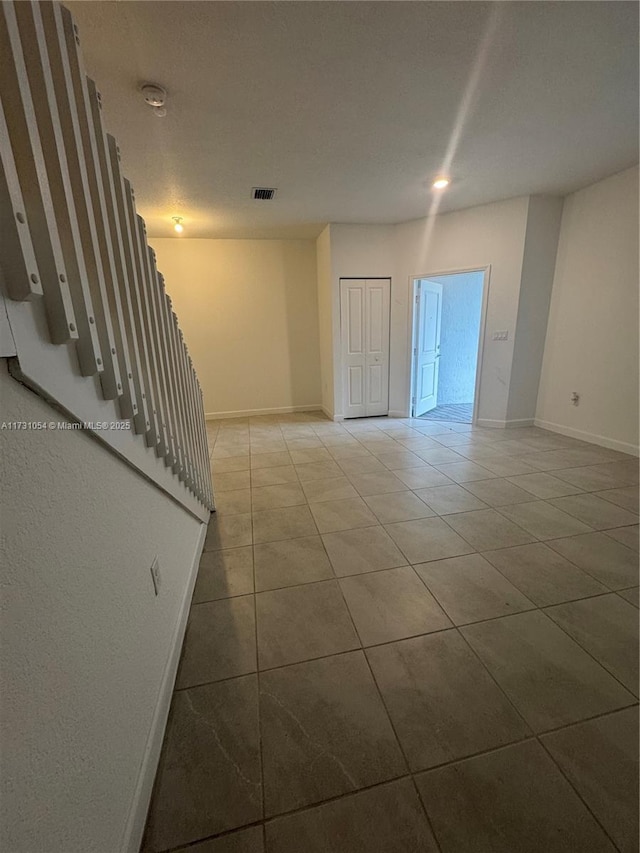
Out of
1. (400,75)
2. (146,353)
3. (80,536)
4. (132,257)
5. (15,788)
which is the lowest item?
(15,788)

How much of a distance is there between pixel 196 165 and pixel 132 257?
2.25 metres

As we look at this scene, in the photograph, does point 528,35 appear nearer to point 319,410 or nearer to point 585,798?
point 585,798

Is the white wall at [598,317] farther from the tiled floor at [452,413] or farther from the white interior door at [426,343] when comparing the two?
the white interior door at [426,343]

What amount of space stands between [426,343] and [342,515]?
11.5 feet

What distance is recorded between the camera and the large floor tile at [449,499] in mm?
2432

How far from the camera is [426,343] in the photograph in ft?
16.3

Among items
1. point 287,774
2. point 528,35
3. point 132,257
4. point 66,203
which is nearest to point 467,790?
point 287,774

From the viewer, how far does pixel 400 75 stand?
1.82m

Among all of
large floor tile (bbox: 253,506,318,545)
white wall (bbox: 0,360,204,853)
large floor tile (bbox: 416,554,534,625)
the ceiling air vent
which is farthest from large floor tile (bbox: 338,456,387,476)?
the ceiling air vent

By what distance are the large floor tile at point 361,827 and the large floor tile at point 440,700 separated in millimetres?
111

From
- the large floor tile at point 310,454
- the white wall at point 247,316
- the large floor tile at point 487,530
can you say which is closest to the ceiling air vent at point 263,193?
the white wall at point 247,316

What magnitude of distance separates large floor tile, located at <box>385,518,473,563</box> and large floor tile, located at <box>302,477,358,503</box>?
21.3 inches

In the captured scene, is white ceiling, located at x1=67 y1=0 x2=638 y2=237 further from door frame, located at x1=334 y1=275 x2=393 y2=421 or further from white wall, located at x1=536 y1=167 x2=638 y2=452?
door frame, located at x1=334 y1=275 x2=393 y2=421

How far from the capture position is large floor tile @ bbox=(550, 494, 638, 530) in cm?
219
